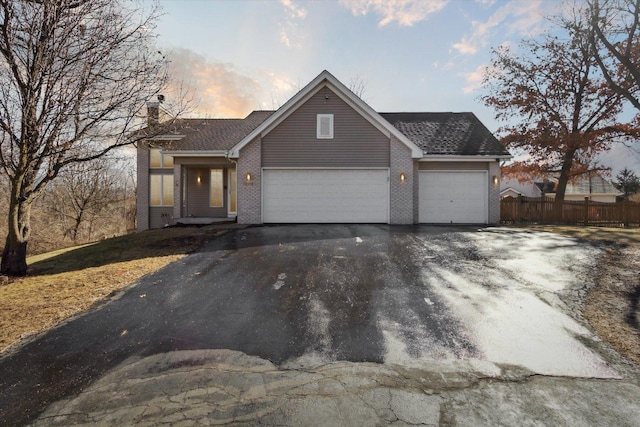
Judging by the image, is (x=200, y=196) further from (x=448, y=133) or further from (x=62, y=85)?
(x=448, y=133)

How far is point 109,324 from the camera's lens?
15.5 ft

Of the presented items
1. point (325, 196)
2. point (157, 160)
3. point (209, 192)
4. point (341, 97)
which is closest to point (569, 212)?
point (325, 196)

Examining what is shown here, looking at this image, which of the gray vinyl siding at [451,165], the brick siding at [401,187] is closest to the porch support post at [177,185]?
the brick siding at [401,187]

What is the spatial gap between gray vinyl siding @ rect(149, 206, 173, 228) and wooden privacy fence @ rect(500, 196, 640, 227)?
18.0 m

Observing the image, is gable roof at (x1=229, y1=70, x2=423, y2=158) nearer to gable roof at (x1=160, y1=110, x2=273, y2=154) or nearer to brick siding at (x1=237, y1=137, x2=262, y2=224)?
brick siding at (x1=237, y1=137, x2=262, y2=224)

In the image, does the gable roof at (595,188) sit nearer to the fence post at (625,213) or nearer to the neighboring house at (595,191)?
the neighboring house at (595,191)

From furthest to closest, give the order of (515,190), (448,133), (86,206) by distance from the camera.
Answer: (515,190), (86,206), (448,133)

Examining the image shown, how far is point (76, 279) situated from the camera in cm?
694

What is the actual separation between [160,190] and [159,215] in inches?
55.9

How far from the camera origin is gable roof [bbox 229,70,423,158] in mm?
13680

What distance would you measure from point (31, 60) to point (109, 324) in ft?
19.6

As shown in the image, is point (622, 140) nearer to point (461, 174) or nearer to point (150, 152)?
point (461, 174)

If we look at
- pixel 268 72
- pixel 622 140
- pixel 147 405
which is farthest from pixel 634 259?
pixel 268 72

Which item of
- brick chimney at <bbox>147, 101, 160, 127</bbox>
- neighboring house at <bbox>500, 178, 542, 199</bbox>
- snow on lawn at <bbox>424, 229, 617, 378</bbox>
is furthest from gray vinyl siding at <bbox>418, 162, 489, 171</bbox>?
neighboring house at <bbox>500, 178, 542, 199</bbox>
